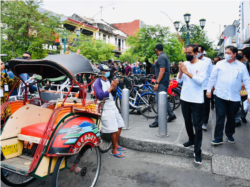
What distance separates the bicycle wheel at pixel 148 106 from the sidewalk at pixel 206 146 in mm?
964

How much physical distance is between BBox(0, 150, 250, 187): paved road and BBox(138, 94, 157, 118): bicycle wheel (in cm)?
252

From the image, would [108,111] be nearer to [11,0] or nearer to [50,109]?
[50,109]

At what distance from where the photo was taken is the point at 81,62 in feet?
11.5

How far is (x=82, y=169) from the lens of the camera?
10.3ft

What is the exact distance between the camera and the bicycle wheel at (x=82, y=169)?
308 cm

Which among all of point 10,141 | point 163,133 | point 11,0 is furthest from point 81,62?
point 11,0

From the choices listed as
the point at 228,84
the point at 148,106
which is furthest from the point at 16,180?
the point at 148,106

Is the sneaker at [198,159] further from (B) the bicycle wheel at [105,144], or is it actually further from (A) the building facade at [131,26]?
(A) the building facade at [131,26]

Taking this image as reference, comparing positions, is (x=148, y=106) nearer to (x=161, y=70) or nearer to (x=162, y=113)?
(x=161, y=70)

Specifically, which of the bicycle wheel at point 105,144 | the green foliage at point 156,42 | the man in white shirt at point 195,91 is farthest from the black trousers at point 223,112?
the green foliage at point 156,42

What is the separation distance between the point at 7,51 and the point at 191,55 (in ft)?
33.3

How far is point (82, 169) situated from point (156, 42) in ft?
44.7

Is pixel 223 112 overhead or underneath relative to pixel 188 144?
overhead

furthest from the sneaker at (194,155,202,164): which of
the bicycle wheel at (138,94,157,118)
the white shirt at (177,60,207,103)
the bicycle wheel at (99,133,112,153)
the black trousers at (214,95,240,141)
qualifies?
the bicycle wheel at (138,94,157,118)
